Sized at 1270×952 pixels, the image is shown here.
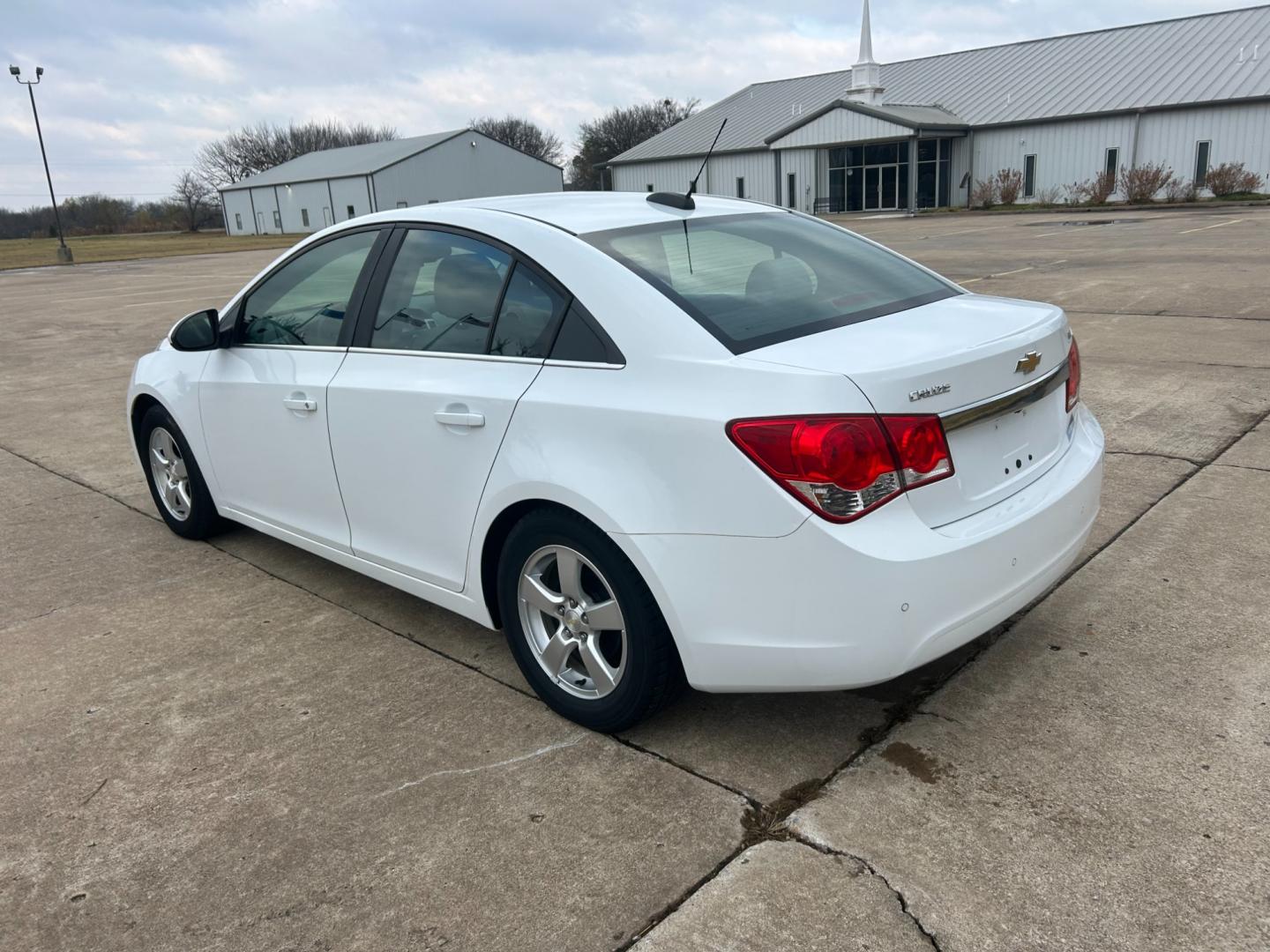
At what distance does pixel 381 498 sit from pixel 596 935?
6.02 feet

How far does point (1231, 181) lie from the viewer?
123ft

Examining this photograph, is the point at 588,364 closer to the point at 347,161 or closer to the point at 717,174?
the point at 717,174

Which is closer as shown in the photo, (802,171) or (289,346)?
(289,346)

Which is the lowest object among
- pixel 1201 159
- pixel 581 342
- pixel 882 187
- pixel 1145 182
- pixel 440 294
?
pixel 1145 182

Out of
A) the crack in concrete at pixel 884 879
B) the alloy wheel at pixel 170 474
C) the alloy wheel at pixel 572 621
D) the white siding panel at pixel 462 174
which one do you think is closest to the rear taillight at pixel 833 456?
the alloy wheel at pixel 572 621

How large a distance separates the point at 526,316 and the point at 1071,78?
49.0m

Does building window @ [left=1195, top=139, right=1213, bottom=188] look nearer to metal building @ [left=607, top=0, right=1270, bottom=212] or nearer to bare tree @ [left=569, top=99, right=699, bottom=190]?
metal building @ [left=607, top=0, right=1270, bottom=212]

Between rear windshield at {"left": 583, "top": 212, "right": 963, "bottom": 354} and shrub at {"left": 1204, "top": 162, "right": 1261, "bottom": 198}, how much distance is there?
40.8m

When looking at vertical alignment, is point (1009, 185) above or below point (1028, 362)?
above

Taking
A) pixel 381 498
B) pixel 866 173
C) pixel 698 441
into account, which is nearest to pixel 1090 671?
pixel 698 441

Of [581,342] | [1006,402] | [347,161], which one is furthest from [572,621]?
[347,161]

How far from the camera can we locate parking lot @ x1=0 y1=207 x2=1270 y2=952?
2.35 meters

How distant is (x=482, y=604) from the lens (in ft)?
A: 11.0

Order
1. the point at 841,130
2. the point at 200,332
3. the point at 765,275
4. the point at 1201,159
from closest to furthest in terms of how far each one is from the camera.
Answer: the point at 765,275, the point at 200,332, the point at 1201,159, the point at 841,130
